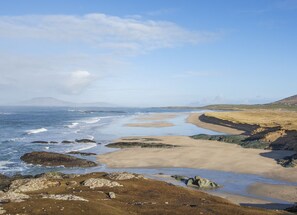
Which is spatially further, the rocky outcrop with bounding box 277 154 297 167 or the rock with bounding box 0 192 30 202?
the rocky outcrop with bounding box 277 154 297 167

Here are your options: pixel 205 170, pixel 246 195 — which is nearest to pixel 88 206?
pixel 246 195

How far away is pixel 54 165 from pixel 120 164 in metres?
7.29

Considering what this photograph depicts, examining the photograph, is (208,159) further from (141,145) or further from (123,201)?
(123,201)

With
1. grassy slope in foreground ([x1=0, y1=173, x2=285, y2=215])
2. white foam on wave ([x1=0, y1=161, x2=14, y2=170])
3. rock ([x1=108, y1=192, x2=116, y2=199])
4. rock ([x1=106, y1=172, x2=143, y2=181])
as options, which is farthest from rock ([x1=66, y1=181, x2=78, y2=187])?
white foam on wave ([x1=0, y1=161, x2=14, y2=170])

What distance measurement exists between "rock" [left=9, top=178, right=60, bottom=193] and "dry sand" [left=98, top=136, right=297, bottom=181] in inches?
583

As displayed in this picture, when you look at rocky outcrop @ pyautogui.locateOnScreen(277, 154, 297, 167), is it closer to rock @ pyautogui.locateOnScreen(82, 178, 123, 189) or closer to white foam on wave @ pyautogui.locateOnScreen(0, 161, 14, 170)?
rock @ pyautogui.locateOnScreen(82, 178, 123, 189)

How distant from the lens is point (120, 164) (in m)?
40.7

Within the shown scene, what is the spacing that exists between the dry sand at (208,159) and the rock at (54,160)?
8.93 ft

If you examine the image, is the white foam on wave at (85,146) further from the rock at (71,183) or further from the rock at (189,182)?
the rock at (71,183)

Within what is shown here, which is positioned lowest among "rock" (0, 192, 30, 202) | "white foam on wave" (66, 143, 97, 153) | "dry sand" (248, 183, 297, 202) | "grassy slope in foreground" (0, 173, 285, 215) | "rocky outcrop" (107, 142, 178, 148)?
"dry sand" (248, 183, 297, 202)

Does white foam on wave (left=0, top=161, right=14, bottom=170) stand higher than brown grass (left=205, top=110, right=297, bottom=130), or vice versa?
brown grass (left=205, top=110, right=297, bottom=130)

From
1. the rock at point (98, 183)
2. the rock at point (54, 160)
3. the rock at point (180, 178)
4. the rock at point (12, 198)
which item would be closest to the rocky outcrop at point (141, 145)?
the rock at point (54, 160)

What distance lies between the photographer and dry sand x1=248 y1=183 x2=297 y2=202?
27.4 metres

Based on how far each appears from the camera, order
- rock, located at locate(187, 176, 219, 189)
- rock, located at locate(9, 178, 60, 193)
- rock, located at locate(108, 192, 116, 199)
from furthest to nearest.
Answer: rock, located at locate(187, 176, 219, 189) < rock, located at locate(9, 178, 60, 193) < rock, located at locate(108, 192, 116, 199)
